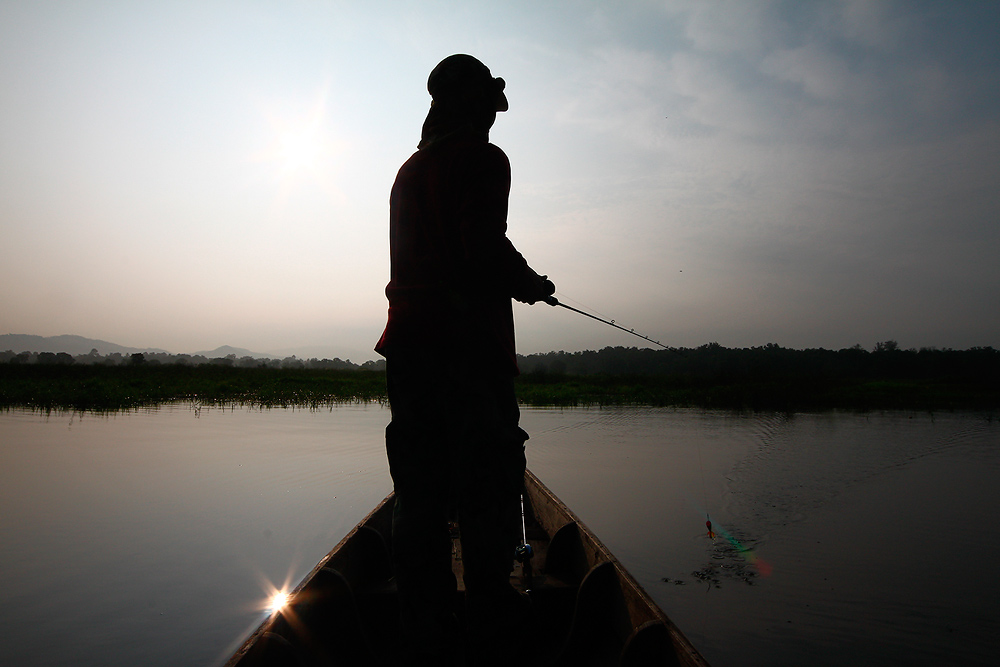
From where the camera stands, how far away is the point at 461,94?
6.67 ft

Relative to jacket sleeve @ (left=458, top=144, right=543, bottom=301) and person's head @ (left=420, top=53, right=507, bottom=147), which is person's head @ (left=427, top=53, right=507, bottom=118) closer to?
person's head @ (left=420, top=53, right=507, bottom=147)

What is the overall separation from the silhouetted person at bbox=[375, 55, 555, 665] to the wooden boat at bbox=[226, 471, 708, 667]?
187mm

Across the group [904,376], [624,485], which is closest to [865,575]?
[624,485]

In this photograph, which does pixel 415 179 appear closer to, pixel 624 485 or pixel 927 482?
pixel 624 485

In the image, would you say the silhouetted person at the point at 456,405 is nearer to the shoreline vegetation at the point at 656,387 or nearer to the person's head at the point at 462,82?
the person's head at the point at 462,82

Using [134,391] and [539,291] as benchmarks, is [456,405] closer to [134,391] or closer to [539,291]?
[539,291]

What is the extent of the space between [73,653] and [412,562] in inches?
135

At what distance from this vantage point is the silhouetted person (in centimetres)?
174

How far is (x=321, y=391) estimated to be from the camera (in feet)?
95.6

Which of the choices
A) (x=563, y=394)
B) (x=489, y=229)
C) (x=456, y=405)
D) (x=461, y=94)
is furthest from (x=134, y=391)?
(x=489, y=229)

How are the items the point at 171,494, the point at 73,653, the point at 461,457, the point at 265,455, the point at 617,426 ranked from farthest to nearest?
the point at 617,426 → the point at 265,455 → the point at 171,494 → the point at 73,653 → the point at 461,457

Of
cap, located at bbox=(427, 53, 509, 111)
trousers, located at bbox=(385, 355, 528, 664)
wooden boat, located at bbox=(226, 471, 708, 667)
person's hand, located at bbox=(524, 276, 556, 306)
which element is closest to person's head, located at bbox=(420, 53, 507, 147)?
cap, located at bbox=(427, 53, 509, 111)

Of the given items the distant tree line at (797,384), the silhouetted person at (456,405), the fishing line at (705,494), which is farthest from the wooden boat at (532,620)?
the distant tree line at (797,384)

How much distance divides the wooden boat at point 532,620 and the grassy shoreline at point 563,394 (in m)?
20.0
